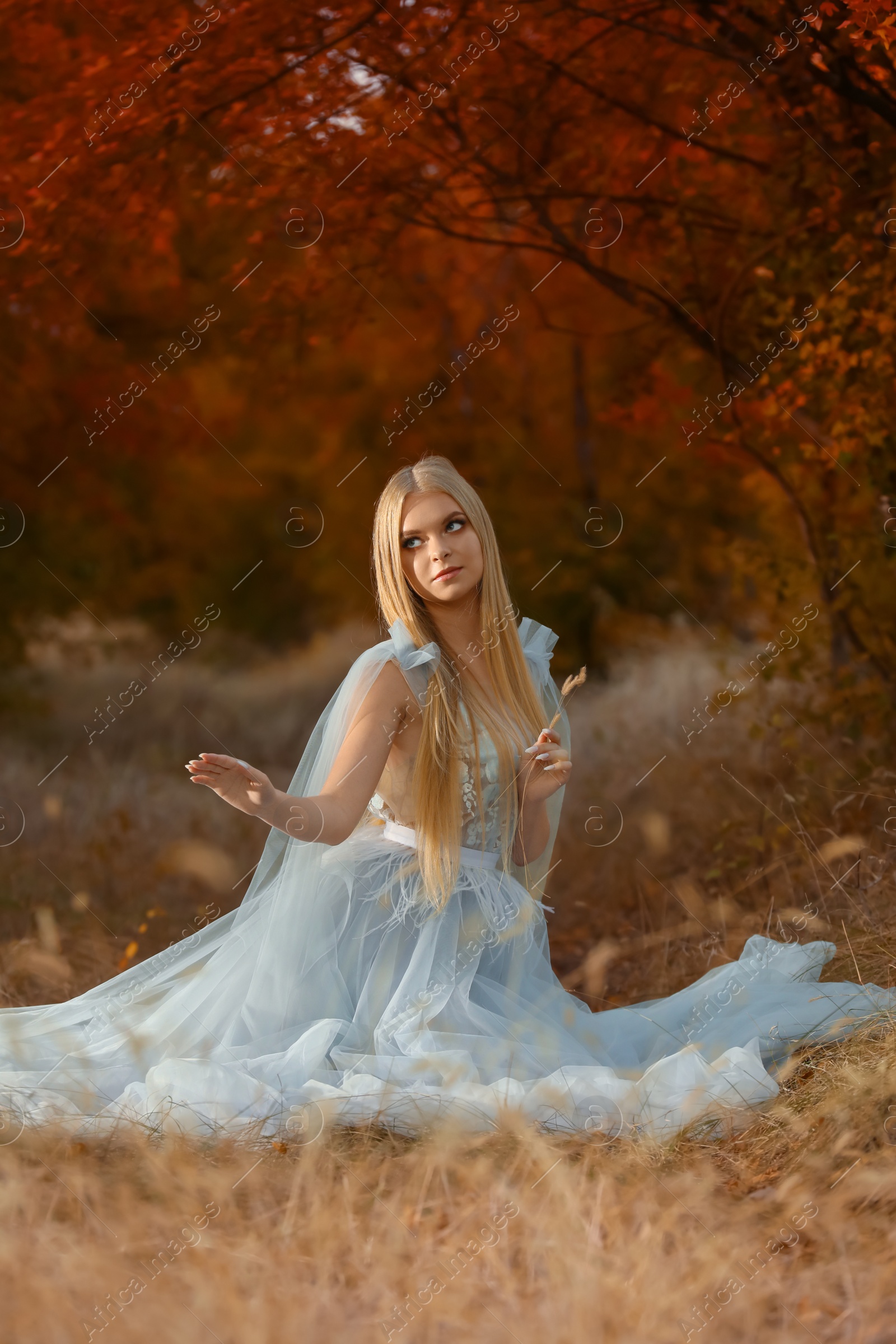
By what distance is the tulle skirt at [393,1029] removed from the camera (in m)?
2.92

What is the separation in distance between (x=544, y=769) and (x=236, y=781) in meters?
0.88

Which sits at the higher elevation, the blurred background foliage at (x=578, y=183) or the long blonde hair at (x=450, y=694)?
the blurred background foliage at (x=578, y=183)

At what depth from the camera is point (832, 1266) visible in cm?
235

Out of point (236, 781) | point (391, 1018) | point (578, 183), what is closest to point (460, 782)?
point (391, 1018)

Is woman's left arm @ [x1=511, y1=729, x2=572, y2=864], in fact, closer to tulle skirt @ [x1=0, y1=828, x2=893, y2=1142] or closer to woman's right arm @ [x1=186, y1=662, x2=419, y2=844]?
tulle skirt @ [x1=0, y1=828, x2=893, y2=1142]

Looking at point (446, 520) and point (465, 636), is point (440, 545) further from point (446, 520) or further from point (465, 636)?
point (465, 636)

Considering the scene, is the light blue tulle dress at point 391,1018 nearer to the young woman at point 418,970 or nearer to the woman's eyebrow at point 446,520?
the young woman at point 418,970

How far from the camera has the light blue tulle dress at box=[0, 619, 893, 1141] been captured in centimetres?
293

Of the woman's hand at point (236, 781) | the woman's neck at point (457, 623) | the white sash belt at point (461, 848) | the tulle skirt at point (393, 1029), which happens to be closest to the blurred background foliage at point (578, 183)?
the woman's neck at point (457, 623)

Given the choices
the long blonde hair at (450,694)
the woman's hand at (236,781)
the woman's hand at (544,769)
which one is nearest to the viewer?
the woman's hand at (236,781)

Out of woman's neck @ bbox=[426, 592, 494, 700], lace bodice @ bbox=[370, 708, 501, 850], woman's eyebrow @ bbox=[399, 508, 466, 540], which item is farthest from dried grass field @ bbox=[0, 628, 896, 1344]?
woman's eyebrow @ bbox=[399, 508, 466, 540]

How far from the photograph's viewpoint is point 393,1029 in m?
3.17

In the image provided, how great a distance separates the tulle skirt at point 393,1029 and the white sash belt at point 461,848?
28 millimetres

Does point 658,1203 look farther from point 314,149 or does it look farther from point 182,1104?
point 314,149
